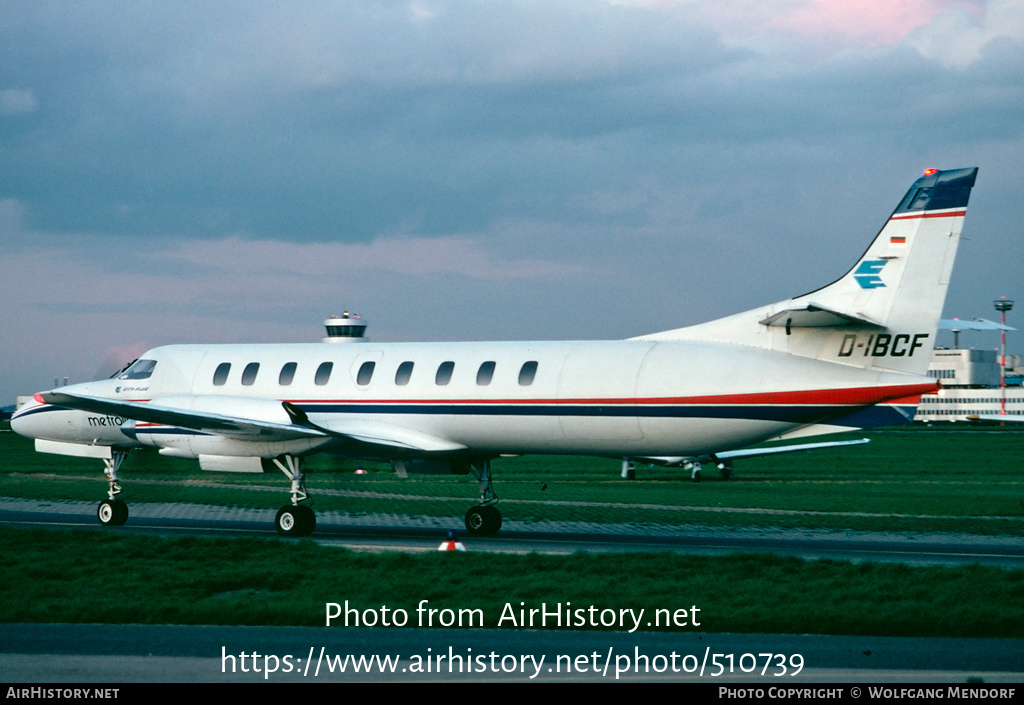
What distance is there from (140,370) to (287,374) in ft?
14.4

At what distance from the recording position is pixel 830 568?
57.6ft

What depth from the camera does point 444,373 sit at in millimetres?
24688

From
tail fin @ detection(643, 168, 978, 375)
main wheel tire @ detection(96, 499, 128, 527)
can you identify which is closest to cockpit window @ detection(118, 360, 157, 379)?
main wheel tire @ detection(96, 499, 128, 527)

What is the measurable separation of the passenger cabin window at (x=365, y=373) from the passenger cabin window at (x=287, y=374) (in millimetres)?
1677

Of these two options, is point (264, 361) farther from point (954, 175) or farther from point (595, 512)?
point (954, 175)

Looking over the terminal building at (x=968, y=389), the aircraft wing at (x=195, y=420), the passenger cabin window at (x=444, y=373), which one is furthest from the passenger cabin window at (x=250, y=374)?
the terminal building at (x=968, y=389)

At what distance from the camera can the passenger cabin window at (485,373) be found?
24125 mm

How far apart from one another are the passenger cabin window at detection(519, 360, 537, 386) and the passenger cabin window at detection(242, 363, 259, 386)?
6.69 m

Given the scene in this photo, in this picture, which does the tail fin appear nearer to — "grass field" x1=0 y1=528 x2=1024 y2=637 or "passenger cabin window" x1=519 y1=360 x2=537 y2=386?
"grass field" x1=0 y1=528 x2=1024 y2=637

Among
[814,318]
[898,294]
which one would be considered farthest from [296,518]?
[898,294]

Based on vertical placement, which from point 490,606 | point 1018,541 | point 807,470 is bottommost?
point 490,606

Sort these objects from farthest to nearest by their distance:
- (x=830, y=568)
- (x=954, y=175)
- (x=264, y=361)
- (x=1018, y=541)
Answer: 1. (x=264, y=361)
2. (x=1018, y=541)
3. (x=954, y=175)
4. (x=830, y=568)

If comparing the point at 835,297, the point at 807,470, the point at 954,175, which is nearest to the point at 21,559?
the point at 835,297

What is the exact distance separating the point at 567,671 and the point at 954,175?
13.9 meters
